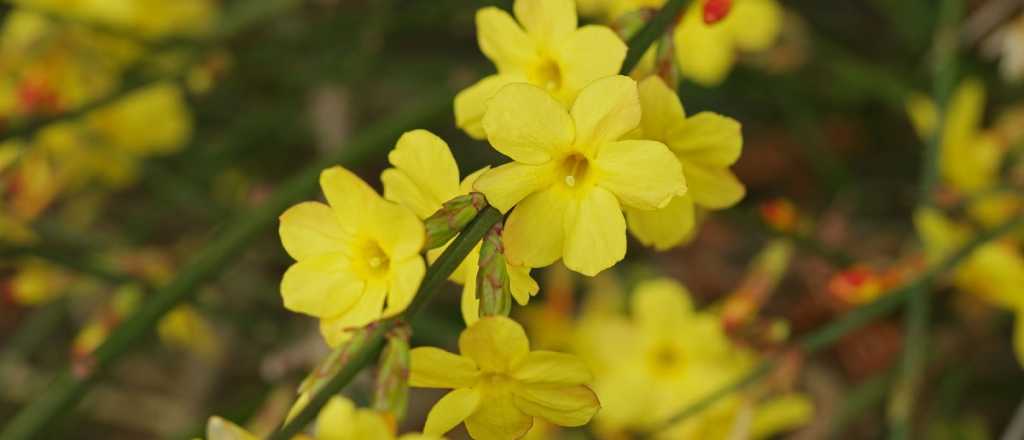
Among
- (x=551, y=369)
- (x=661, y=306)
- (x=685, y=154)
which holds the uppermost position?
(x=685, y=154)

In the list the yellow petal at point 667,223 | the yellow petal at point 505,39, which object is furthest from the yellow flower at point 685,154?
the yellow petal at point 505,39

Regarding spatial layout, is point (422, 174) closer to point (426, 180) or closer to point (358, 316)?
point (426, 180)

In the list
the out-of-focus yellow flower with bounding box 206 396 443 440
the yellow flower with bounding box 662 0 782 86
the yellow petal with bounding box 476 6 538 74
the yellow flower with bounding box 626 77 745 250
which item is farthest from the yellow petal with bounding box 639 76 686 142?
the yellow flower with bounding box 662 0 782 86

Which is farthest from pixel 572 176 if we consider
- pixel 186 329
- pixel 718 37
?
pixel 186 329

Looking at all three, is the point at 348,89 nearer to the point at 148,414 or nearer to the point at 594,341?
the point at 594,341

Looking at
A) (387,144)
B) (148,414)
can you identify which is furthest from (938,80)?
(148,414)

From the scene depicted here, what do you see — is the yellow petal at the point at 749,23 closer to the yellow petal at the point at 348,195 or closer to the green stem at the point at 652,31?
the green stem at the point at 652,31
